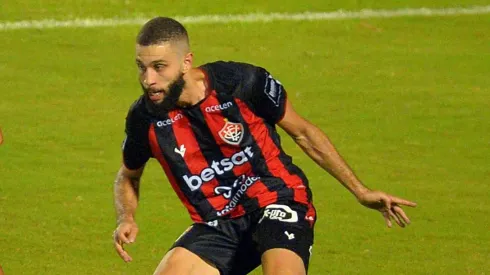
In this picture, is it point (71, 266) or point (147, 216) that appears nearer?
point (71, 266)

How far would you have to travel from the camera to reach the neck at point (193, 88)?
7.66 m

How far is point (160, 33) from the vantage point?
750cm

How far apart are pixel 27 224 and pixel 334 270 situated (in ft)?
9.00

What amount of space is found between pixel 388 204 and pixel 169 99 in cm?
130

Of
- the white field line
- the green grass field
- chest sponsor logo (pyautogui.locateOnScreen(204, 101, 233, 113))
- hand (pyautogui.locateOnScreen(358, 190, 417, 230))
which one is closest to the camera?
hand (pyautogui.locateOnScreen(358, 190, 417, 230))

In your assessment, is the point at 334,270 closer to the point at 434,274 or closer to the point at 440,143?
the point at 434,274

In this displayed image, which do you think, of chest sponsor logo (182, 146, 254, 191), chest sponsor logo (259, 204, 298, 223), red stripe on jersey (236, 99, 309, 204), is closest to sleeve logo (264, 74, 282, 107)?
red stripe on jersey (236, 99, 309, 204)

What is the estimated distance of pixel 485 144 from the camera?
14.3 metres

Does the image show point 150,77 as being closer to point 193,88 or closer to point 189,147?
point 193,88

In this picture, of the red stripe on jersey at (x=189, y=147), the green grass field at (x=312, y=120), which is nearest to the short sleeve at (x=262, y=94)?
the red stripe on jersey at (x=189, y=147)

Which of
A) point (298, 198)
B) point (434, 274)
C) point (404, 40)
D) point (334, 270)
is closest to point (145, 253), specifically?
point (334, 270)

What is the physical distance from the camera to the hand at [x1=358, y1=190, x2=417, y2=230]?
764 cm

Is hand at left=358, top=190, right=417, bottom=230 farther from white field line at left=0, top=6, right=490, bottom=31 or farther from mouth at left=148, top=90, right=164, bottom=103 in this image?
white field line at left=0, top=6, right=490, bottom=31

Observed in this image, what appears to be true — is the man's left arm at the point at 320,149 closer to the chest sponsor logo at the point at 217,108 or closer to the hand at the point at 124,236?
the chest sponsor logo at the point at 217,108
